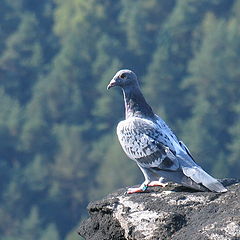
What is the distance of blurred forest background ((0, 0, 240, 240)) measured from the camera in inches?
3932

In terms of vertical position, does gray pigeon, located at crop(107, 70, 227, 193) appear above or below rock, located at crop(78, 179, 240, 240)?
above

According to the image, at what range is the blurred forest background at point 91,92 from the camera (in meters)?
99.9

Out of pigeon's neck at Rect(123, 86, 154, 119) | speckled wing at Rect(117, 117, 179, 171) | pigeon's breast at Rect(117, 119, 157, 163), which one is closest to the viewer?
speckled wing at Rect(117, 117, 179, 171)

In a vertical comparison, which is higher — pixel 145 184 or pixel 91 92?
pixel 91 92

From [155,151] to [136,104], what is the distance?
3.54ft

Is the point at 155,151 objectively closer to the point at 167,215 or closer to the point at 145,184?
the point at 145,184

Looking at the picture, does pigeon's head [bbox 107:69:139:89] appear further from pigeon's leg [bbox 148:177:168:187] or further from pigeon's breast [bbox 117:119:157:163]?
pigeon's leg [bbox 148:177:168:187]

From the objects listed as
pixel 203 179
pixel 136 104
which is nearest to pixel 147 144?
pixel 136 104

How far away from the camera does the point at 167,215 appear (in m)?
15.5

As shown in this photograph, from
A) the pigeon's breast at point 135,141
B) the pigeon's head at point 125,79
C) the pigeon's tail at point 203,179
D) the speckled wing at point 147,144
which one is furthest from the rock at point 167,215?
the pigeon's head at point 125,79

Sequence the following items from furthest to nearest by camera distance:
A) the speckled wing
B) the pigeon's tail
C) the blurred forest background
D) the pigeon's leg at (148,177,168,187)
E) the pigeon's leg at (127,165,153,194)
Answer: the blurred forest background → the pigeon's leg at (148,177,168,187) → the speckled wing → the pigeon's leg at (127,165,153,194) → the pigeon's tail

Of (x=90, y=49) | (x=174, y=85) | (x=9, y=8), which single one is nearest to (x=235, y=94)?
(x=174, y=85)

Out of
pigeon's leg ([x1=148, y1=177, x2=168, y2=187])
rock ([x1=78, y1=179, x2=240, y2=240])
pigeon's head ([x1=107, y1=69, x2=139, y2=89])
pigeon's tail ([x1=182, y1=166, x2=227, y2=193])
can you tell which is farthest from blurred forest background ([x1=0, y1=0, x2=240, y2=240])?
pigeon's tail ([x1=182, y1=166, x2=227, y2=193])

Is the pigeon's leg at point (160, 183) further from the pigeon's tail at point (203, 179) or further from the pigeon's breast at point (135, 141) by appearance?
the pigeon's tail at point (203, 179)
